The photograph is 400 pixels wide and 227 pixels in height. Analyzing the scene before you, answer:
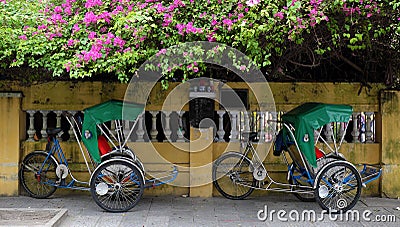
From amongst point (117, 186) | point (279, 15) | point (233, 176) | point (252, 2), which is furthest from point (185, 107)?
point (279, 15)

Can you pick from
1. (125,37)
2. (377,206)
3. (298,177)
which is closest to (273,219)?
(298,177)

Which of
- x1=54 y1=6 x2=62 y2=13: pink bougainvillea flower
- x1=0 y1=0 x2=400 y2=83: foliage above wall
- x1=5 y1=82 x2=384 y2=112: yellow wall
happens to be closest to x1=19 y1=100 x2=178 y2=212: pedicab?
x1=5 y1=82 x2=384 y2=112: yellow wall

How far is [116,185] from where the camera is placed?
6848 millimetres

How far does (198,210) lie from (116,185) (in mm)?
1327

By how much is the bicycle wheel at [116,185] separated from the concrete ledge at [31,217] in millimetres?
559

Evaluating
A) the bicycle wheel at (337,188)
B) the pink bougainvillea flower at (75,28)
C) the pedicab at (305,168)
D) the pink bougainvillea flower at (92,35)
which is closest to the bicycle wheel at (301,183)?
the pedicab at (305,168)

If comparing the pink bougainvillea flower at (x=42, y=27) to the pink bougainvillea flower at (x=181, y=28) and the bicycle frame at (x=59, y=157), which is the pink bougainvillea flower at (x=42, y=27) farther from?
the pink bougainvillea flower at (x=181, y=28)

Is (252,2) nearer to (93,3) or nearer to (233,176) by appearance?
(93,3)

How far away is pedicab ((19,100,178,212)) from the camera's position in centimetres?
684

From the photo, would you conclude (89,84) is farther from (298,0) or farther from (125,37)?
(298,0)

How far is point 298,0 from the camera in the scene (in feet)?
19.0

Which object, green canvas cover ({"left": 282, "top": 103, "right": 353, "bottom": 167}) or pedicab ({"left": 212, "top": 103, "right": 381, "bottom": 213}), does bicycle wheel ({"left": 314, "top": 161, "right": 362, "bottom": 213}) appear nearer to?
pedicab ({"left": 212, "top": 103, "right": 381, "bottom": 213})

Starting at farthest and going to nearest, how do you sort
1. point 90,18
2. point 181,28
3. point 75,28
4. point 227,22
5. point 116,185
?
point 116,185 < point 75,28 < point 90,18 < point 181,28 < point 227,22

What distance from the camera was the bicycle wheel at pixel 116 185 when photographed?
22.2 ft
